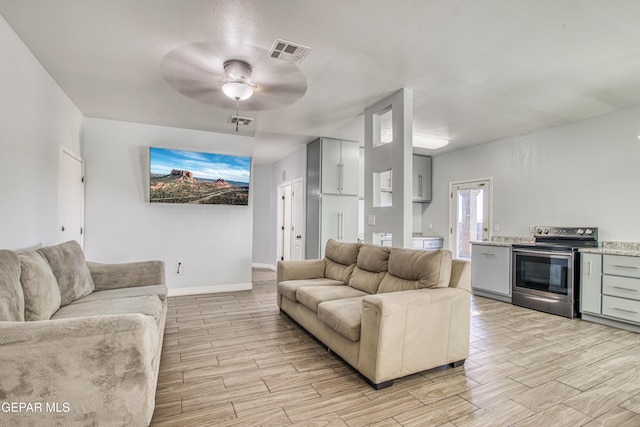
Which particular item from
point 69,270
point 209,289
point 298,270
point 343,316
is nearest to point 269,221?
point 209,289

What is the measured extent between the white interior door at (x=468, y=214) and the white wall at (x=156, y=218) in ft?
13.0

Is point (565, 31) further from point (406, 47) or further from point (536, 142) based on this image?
point (536, 142)

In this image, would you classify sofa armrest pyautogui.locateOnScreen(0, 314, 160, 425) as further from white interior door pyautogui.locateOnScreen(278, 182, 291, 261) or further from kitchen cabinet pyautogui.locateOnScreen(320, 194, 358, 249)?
white interior door pyautogui.locateOnScreen(278, 182, 291, 261)

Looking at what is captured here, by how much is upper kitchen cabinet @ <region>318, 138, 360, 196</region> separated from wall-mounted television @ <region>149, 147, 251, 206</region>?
→ 1304 millimetres

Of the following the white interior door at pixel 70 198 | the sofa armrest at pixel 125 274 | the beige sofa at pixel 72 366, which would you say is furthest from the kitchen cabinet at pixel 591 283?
the white interior door at pixel 70 198

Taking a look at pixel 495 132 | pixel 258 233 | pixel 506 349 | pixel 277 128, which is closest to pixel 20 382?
pixel 506 349

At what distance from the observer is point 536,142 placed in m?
4.99

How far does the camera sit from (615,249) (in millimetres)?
3982

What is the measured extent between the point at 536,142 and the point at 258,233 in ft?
19.9

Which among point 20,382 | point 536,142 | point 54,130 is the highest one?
point 536,142

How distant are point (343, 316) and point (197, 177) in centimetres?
342

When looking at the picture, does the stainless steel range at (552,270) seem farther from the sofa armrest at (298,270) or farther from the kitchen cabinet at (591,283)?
the sofa armrest at (298,270)

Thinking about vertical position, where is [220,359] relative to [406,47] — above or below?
below

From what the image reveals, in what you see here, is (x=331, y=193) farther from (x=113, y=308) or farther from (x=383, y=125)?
(x=113, y=308)
